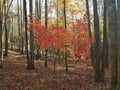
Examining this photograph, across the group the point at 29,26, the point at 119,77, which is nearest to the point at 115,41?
the point at 119,77

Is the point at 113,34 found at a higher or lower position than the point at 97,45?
higher

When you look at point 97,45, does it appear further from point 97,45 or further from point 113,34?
point 113,34

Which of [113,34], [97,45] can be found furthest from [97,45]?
[113,34]

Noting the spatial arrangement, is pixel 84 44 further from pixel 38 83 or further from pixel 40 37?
pixel 38 83

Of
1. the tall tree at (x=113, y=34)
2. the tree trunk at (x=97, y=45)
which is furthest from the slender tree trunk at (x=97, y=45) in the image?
the tall tree at (x=113, y=34)

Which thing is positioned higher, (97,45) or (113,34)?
(113,34)

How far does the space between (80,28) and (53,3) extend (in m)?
17.6

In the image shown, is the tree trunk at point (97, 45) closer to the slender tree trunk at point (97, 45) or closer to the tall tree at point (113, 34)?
the slender tree trunk at point (97, 45)

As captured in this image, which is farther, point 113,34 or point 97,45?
point 97,45

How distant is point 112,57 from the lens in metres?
9.45

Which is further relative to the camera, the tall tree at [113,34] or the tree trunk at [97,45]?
the tree trunk at [97,45]

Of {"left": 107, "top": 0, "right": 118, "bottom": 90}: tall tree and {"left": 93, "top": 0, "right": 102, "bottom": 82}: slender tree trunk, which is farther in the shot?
{"left": 93, "top": 0, "right": 102, "bottom": 82}: slender tree trunk

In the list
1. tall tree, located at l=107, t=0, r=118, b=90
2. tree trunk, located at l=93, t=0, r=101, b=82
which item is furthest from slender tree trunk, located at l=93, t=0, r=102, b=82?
tall tree, located at l=107, t=0, r=118, b=90

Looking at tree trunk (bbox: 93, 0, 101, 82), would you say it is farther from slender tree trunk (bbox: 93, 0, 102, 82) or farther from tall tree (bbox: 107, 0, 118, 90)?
tall tree (bbox: 107, 0, 118, 90)
